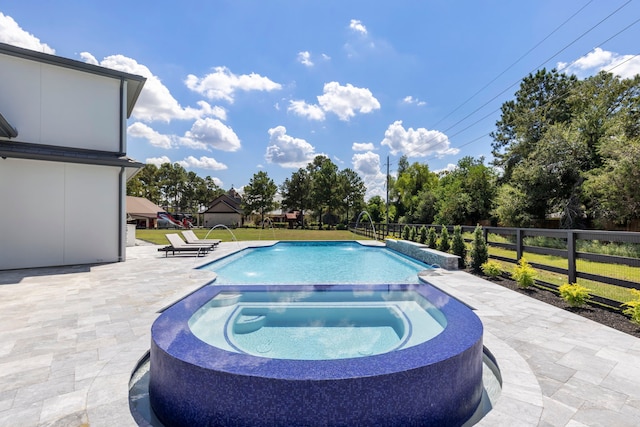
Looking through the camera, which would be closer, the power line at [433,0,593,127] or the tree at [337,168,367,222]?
the power line at [433,0,593,127]

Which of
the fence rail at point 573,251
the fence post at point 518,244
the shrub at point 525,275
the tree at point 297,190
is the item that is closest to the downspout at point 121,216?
the shrub at point 525,275

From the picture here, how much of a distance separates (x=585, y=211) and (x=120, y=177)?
2343 centimetres

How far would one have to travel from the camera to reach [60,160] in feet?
29.3

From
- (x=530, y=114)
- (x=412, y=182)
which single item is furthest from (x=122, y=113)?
(x=412, y=182)

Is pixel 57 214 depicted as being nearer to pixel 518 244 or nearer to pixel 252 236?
pixel 518 244

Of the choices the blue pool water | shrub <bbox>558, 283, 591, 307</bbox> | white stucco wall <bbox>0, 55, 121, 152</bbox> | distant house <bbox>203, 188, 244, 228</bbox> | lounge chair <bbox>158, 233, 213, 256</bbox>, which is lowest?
the blue pool water

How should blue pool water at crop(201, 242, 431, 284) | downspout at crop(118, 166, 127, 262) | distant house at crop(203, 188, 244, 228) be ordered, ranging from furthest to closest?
distant house at crop(203, 188, 244, 228)
downspout at crop(118, 166, 127, 262)
blue pool water at crop(201, 242, 431, 284)

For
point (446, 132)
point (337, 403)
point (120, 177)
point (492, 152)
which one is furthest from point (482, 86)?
point (337, 403)

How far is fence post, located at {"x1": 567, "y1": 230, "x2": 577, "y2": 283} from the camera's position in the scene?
5.82 m

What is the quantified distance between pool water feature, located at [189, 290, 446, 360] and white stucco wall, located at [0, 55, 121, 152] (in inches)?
335

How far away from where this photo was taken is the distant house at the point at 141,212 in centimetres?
3475

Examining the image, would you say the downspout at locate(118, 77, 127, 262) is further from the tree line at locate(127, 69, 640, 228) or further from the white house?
the tree line at locate(127, 69, 640, 228)

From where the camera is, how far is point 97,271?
8.49 m

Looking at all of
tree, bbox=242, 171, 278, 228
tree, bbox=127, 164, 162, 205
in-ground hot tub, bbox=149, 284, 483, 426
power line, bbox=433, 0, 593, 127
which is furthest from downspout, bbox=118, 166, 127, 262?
tree, bbox=127, 164, 162, 205
